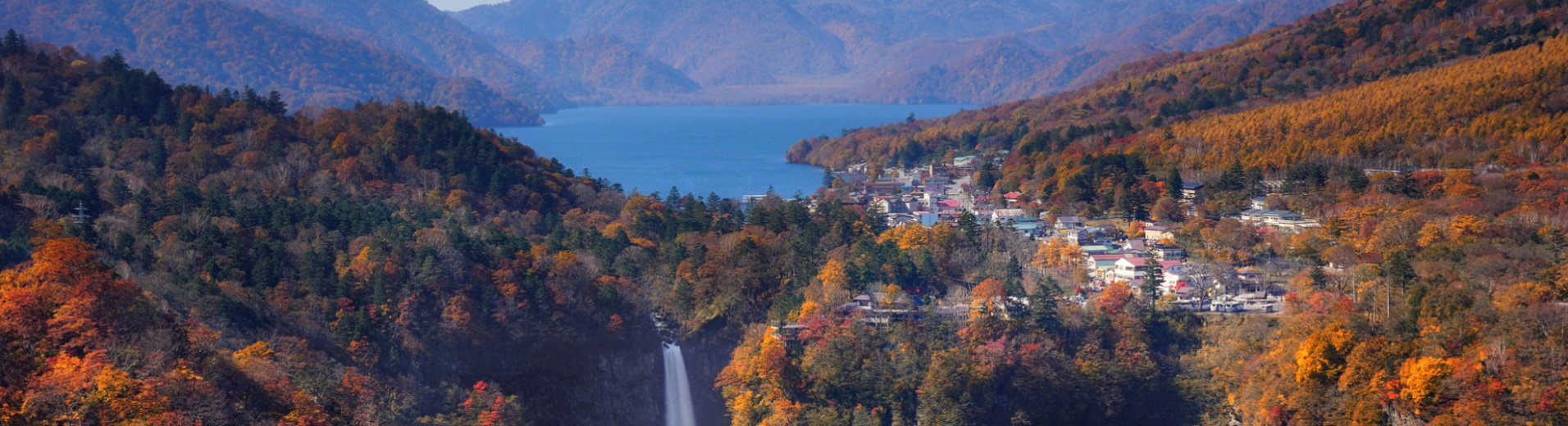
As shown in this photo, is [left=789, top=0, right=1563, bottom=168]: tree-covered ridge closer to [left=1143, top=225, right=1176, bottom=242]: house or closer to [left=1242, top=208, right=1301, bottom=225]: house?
[left=1242, top=208, right=1301, bottom=225]: house

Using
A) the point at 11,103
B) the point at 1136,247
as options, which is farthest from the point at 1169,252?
the point at 11,103

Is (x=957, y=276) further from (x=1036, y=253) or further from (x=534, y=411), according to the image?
(x=534, y=411)

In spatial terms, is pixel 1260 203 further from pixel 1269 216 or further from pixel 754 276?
pixel 754 276

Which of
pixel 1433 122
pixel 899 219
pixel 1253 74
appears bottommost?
pixel 899 219

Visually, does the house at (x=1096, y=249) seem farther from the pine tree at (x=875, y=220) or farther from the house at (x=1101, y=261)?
the pine tree at (x=875, y=220)

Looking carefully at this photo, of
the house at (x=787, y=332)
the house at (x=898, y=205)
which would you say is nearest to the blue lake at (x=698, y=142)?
the house at (x=898, y=205)

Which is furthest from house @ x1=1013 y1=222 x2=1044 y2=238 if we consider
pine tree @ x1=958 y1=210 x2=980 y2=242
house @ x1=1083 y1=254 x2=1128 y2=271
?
house @ x1=1083 y1=254 x2=1128 y2=271
